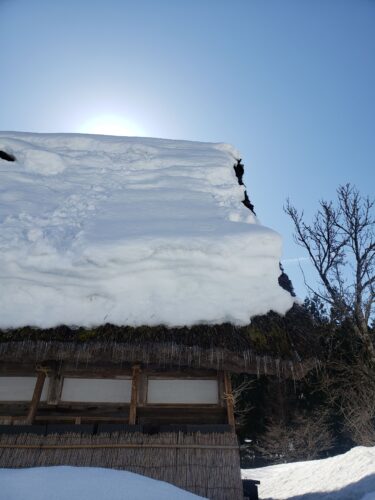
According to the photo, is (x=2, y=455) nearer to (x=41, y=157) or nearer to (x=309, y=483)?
(x=41, y=157)

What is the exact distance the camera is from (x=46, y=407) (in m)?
4.16

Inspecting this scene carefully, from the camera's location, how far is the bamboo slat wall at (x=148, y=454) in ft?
11.7

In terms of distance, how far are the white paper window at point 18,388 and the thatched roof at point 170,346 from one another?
30.6 inches

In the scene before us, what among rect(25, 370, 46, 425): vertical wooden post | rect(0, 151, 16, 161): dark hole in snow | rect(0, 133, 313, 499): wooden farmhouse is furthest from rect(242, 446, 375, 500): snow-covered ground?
rect(0, 151, 16, 161): dark hole in snow

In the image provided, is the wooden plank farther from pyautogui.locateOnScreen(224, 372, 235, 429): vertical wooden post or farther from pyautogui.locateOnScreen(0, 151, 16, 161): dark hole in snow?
pyautogui.locateOnScreen(0, 151, 16, 161): dark hole in snow

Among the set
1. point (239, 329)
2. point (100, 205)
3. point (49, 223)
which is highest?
point (100, 205)

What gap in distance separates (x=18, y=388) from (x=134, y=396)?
143cm

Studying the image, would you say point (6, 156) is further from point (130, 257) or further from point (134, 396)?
point (134, 396)

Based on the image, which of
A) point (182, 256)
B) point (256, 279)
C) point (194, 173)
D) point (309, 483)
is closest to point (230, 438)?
point (256, 279)

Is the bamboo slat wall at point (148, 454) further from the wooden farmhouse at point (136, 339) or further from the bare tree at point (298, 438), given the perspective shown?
the bare tree at point (298, 438)

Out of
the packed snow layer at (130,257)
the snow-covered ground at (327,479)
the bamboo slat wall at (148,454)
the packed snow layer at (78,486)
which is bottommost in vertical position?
the packed snow layer at (78,486)

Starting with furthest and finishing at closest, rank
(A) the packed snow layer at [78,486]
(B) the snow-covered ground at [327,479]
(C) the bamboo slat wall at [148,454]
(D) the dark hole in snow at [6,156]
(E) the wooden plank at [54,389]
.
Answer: (D) the dark hole in snow at [6,156] < (B) the snow-covered ground at [327,479] < (E) the wooden plank at [54,389] < (C) the bamboo slat wall at [148,454] < (A) the packed snow layer at [78,486]

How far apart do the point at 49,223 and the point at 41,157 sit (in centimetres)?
257

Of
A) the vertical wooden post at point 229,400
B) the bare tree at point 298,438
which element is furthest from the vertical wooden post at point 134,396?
the bare tree at point 298,438
